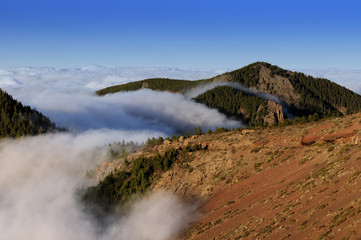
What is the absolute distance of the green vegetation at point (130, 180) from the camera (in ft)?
280

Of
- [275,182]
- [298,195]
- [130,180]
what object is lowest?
[130,180]

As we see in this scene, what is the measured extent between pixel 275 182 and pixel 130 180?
5146cm

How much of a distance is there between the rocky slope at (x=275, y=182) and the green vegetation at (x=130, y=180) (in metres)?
3.41

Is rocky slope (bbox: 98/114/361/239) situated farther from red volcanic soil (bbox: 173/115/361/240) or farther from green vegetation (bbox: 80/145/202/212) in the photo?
green vegetation (bbox: 80/145/202/212)

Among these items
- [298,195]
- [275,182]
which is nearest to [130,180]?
[275,182]

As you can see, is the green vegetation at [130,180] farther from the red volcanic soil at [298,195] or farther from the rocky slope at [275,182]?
the red volcanic soil at [298,195]

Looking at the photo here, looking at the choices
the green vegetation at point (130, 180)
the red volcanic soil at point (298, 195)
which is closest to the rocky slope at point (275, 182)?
the red volcanic soil at point (298, 195)

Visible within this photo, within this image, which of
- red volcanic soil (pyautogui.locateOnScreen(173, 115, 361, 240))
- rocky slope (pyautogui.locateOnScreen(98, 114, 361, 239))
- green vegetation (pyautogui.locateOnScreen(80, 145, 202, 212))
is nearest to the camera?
red volcanic soil (pyautogui.locateOnScreen(173, 115, 361, 240))

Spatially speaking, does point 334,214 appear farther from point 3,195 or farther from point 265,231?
point 3,195

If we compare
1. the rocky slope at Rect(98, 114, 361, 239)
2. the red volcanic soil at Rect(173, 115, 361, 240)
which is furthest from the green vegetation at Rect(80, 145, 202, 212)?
the red volcanic soil at Rect(173, 115, 361, 240)

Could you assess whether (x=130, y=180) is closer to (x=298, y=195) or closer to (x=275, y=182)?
(x=275, y=182)

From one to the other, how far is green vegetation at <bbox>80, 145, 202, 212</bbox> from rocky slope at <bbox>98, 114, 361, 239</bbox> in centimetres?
341

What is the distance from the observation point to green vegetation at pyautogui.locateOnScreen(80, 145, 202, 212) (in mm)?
85375

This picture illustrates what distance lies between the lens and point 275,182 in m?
54.8
